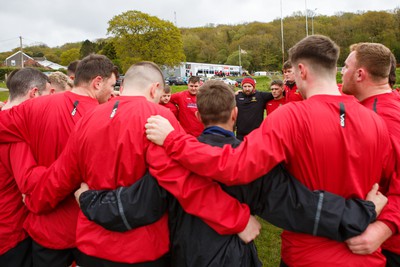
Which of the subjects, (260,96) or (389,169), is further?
(260,96)

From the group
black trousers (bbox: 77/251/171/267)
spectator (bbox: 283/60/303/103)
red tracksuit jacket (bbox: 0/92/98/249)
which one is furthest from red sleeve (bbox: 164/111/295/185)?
spectator (bbox: 283/60/303/103)

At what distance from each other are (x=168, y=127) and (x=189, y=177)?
37cm

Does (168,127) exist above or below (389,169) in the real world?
above

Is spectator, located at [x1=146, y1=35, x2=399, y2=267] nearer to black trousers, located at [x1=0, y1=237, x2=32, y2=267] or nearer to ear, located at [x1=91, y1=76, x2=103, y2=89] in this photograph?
ear, located at [x1=91, y1=76, x2=103, y2=89]

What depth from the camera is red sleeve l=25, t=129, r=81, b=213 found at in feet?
7.89

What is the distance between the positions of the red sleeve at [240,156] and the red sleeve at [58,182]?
88cm

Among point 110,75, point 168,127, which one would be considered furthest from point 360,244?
point 110,75

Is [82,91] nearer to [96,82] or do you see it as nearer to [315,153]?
[96,82]

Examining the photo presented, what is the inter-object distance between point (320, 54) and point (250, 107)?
18.4ft

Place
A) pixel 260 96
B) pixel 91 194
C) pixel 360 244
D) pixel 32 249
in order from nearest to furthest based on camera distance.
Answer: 1. pixel 360 244
2. pixel 91 194
3. pixel 32 249
4. pixel 260 96

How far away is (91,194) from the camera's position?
2.22m

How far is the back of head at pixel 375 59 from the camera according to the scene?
2.62 meters

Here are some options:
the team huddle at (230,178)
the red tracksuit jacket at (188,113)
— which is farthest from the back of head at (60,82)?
the red tracksuit jacket at (188,113)

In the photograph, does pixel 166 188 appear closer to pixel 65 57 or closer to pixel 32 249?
pixel 32 249
